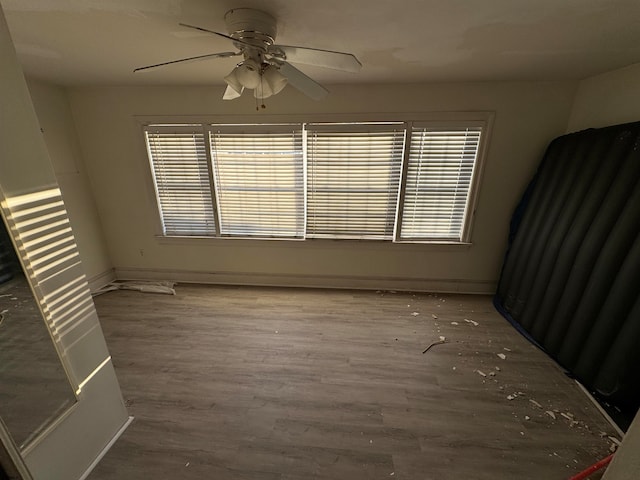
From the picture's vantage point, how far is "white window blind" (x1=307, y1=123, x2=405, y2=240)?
287 centimetres

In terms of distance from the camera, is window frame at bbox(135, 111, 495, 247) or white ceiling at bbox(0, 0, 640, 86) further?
window frame at bbox(135, 111, 495, 247)

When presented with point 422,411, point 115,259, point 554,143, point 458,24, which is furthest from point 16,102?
point 554,143

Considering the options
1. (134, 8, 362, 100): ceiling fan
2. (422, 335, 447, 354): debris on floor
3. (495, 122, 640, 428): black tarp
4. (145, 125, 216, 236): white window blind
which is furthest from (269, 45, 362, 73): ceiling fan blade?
(422, 335, 447, 354): debris on floor

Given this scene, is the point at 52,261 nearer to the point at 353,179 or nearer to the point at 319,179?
the point at 319,179

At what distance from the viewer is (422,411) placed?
178 centimetres

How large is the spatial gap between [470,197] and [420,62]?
1578mm

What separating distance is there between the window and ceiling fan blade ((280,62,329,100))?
119 cm

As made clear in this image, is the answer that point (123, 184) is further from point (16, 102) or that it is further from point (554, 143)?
point (554, 143)

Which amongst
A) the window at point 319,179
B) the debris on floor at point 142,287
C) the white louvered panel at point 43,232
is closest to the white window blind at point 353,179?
the window at point 319,179

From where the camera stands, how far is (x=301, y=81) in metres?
1.61

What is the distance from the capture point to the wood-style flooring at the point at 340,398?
58.3 inches

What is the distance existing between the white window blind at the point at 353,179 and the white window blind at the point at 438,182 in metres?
0.18

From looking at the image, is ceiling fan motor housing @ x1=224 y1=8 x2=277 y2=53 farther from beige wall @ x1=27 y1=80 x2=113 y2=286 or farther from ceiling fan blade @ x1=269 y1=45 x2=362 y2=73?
beige wall @ x1=27 y1=80 x2=113 y2=286

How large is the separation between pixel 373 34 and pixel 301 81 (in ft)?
1.72
